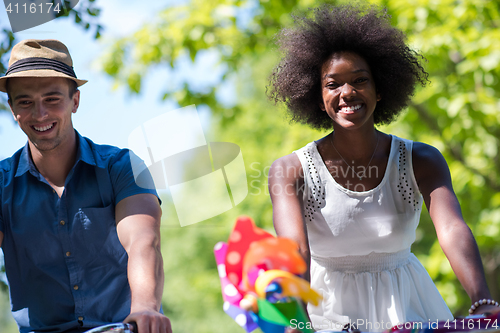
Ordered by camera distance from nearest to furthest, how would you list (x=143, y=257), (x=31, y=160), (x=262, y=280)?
(x=262, y=280), (x=143, y=257), (x=31, y=160)

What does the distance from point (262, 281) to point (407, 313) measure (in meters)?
1.17

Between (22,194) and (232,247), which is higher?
(22,194)

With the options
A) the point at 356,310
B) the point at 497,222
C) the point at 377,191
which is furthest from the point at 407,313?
the point at 497,222

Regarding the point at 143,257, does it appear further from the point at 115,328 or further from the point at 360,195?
the point at 360,195

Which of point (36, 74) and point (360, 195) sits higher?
point (36, 74)

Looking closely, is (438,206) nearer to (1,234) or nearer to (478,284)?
(478,284)

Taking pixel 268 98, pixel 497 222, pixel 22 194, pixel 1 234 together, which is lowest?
pixel 497 222

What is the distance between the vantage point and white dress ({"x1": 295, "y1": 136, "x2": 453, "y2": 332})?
2225mm

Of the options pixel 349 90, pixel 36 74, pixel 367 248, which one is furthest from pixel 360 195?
pixel 36 74

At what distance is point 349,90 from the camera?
2.19 metres

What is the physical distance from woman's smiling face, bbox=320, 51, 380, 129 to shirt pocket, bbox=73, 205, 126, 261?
45.5 inches

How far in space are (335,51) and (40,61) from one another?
1379mm

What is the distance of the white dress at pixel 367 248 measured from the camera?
2.22 m

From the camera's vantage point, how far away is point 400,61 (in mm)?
2553
